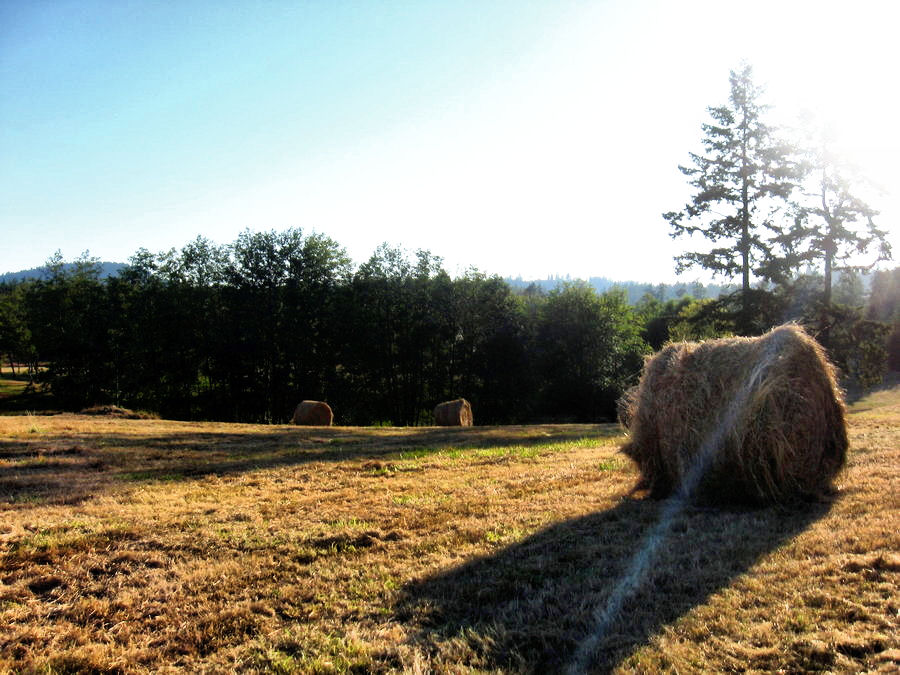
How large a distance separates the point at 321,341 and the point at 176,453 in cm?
2764

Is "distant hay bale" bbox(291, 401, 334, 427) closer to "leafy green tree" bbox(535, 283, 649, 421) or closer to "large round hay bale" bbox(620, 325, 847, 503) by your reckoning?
"large round hay bale" bbox(620, 325, 847, 503)

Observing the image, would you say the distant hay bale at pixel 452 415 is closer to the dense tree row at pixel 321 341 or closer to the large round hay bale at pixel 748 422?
the dense tree row at pixel 321 341

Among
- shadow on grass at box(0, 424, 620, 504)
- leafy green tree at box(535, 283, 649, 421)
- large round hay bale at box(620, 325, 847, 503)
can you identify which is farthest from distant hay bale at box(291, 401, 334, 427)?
leafy green tree at box(535, 283, 649, 421)

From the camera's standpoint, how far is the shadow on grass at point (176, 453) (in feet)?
27.8

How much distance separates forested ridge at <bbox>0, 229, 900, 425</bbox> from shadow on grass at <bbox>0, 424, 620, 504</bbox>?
2223 cm

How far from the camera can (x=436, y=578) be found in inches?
182

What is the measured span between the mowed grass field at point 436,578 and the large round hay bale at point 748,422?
43cm

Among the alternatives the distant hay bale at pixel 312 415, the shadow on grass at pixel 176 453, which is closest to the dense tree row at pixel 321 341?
the distant hay bale at pixel 312 415

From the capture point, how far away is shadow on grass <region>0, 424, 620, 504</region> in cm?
848

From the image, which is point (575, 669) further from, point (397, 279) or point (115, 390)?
point (115, 390)

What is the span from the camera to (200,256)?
42125 millimetres

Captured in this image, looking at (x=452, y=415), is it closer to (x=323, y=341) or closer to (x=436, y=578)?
(x=323, y=341)

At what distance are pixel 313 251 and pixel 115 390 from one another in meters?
17.6

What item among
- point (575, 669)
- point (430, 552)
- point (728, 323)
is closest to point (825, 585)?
point (575, 669)
